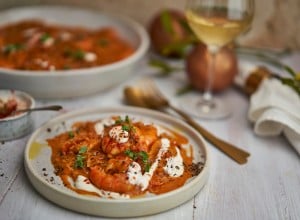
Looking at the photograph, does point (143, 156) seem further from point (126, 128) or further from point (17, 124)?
point (17, 124)

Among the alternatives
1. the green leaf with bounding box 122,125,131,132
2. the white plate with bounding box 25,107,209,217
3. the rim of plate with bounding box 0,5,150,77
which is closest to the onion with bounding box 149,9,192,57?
the rim of plate with bounding box 0,5,150,77

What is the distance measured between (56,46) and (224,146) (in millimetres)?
618

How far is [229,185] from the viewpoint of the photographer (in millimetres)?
1091

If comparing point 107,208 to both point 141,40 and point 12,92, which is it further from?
point 141,40

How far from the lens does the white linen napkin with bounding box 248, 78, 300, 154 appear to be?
1.23 meters

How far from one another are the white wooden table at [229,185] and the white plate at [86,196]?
0.08ft

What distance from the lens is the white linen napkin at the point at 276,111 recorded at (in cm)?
123

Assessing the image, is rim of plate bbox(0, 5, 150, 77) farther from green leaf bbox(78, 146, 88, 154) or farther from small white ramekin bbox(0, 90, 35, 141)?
green leaf bbox(78, 146, 88, 154)

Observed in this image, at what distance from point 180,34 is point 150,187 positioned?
814 millimetres

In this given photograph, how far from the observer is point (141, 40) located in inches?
62.3

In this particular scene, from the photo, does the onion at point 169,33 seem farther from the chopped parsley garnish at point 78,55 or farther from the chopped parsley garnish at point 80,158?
the chopped parsley garnish at point 80,158

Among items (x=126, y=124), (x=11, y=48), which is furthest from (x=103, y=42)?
(x=126, y=124)

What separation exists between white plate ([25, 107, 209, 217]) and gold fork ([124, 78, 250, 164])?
75 mm

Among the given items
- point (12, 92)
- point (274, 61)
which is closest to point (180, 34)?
point (274, 61)
